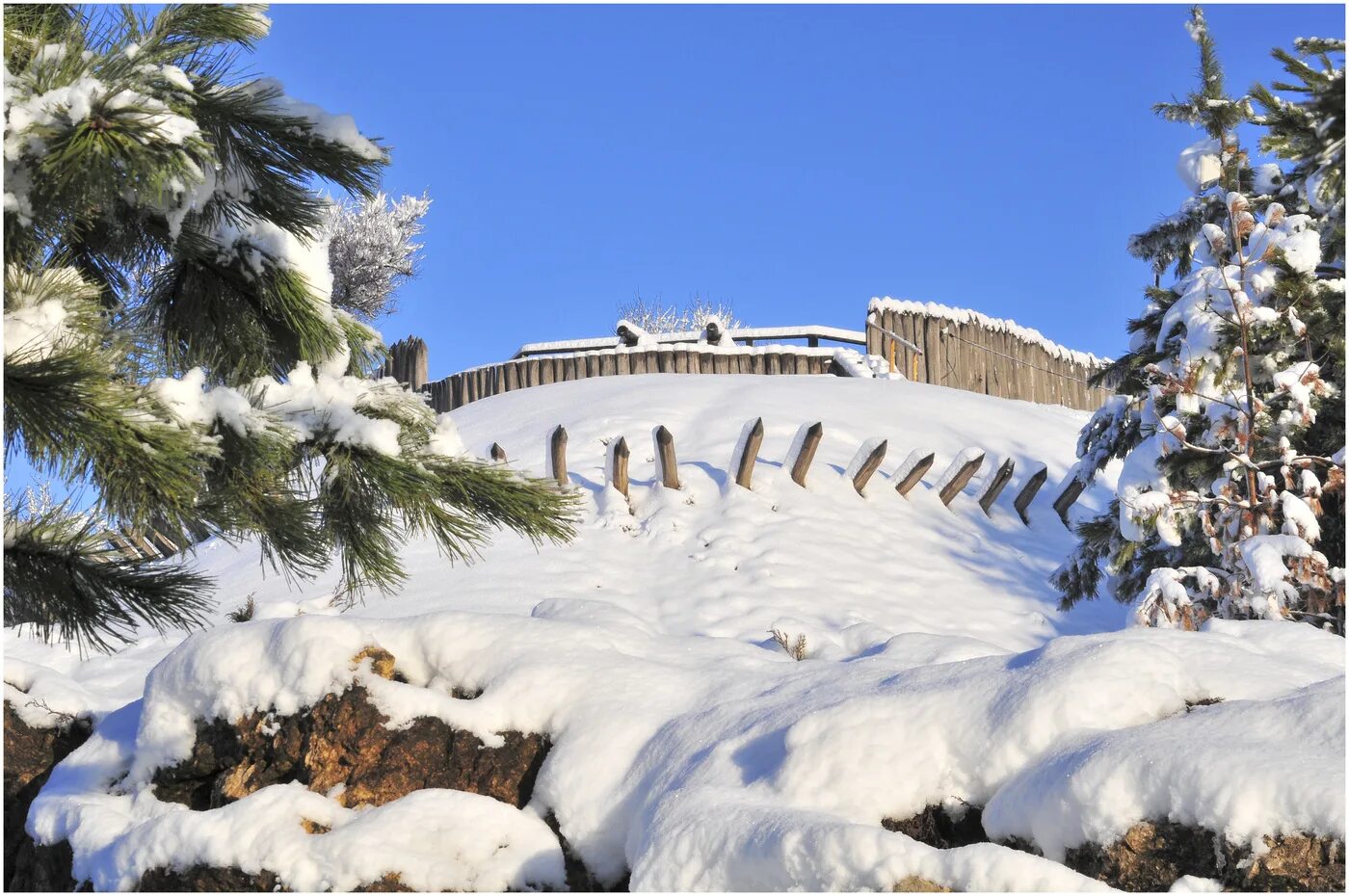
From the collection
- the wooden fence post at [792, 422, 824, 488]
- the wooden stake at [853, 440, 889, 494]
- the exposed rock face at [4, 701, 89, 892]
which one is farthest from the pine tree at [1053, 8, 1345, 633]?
the exposed rock face at [4, 701, 89, 892]

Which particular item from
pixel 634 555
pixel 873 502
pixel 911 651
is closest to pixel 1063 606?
pixel 873 502

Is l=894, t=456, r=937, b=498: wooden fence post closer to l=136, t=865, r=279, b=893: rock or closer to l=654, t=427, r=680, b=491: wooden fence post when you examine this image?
l=654, t=427, r=680, b=491: wooden fence post

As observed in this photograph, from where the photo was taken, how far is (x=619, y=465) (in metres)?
11.2

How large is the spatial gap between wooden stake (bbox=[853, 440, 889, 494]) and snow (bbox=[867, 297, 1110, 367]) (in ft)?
22.1

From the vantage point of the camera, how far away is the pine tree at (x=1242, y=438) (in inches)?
265

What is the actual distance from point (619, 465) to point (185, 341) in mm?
7293

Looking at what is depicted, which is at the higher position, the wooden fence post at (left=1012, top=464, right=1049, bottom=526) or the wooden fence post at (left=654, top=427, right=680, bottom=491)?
the wooden fence post at (left=654, top=427, right=680, bottom=491)

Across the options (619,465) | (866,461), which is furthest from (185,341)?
(866,461)

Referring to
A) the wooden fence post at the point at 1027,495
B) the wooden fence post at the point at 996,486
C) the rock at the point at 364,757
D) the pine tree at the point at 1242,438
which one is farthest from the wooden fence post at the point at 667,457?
the rock at the point at 364,757

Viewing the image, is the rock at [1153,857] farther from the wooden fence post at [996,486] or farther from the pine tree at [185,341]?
the wooden fence post at [996,486]

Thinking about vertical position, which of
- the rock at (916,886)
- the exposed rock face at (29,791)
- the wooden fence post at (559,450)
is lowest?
the exposed rock face at (29,791)

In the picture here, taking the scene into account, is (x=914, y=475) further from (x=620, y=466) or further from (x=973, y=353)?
(x=973, y=353)

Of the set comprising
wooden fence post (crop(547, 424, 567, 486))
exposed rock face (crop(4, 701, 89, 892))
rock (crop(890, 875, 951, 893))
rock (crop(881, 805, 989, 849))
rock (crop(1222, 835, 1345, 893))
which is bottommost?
exposed rock face (crop(4, 701, 89, 892))

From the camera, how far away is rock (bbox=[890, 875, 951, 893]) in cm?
292
